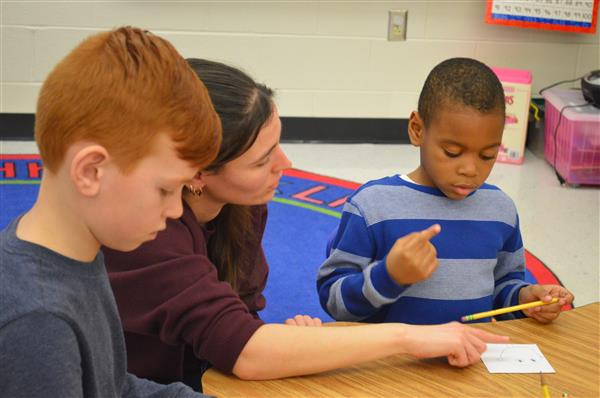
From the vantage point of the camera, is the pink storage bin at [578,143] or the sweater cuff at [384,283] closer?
the sweater cuff at [384,283]

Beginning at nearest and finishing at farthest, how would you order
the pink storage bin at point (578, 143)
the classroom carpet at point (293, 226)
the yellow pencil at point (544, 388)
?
the yellow pencil at point (544, 388) < the classroom carpet at point (293, 226) < the pink storage bin at point (578, 143)

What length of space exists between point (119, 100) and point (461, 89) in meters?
0.93

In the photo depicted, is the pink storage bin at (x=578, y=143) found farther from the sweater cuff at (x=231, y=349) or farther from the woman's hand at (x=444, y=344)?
the sweater cuff at (x=231, y=349)

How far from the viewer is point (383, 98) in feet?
15.0

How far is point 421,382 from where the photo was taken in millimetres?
1229

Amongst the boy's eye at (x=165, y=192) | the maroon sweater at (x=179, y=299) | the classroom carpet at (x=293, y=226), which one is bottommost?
the classroom carpet at (x=293, y=226)

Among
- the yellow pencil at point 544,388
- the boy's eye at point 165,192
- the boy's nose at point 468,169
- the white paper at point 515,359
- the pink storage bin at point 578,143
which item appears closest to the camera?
the boy's eye at point 165,192

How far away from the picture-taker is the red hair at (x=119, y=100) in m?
0.86

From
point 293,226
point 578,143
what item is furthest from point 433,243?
point 578,143

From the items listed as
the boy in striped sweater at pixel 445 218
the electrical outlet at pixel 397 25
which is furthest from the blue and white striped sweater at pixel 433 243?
the electrical outlet at pixel 397 25

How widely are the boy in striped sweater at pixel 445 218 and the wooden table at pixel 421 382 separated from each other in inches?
10.5

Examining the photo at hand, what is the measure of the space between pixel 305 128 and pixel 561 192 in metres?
1.45

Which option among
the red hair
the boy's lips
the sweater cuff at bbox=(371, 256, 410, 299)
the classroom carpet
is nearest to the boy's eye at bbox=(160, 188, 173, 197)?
the red hair

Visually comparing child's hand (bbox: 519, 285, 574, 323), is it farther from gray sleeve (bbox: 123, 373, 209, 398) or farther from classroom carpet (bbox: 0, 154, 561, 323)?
classroom carpet (bbox: 0, 154, 561, 323)
